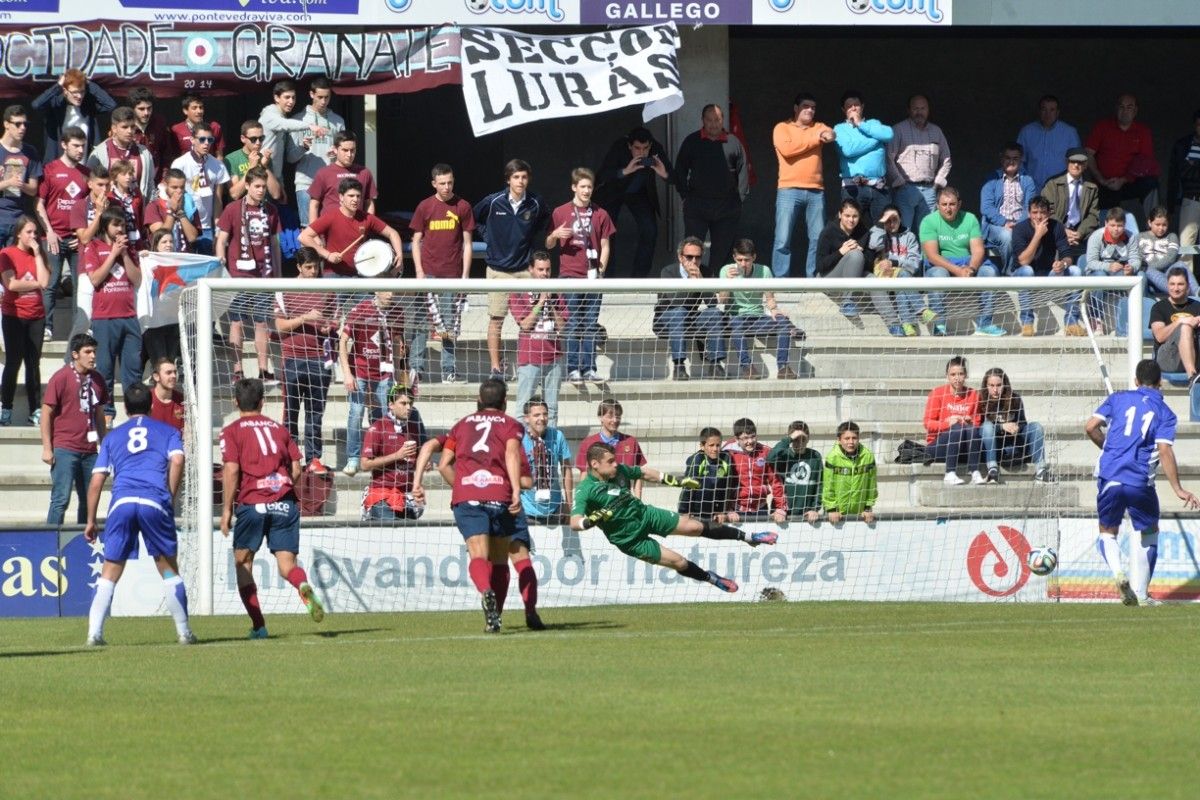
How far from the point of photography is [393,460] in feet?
51.8

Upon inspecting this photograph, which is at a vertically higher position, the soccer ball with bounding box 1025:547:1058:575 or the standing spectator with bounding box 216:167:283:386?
the standing spectator with bounding box 216:167:283:386

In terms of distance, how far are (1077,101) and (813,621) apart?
1261cm

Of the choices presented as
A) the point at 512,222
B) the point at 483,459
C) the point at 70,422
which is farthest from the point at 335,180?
the point at 483,459

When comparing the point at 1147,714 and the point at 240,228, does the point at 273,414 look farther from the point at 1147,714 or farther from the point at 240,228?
the point at 1147,714

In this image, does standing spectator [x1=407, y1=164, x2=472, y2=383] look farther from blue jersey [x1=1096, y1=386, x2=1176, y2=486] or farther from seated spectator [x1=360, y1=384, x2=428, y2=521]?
blue jersey [x1=1096, y1=386, x2=1176, y2=486]

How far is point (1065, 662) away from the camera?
10203 mm

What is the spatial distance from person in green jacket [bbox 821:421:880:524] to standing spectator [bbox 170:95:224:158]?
695cm

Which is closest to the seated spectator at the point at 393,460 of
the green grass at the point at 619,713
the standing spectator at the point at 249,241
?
the standing spectator at the point at 249,241

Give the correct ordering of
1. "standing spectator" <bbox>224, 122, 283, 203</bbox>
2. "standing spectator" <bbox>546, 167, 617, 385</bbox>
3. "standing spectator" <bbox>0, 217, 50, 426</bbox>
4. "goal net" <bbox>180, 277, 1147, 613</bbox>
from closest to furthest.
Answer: "goal net" <bbox>180, 277, 1147, 613</bbox> → "standing spectator" <bbox>0, 217, 50, 426</bbox> → "standing spectator" <bbox>224, 122, 283, 203</bbox> → "standing spectator" <bbox>546, 167, 617, 385</bbox>

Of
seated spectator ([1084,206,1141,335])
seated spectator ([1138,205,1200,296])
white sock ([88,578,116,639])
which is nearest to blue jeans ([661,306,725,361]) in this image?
seated spectator ([1084,206,1141,335])

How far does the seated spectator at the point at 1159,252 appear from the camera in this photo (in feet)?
63.8

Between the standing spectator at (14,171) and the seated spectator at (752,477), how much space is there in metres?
7.23

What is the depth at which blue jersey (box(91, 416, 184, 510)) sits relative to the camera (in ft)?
39.2

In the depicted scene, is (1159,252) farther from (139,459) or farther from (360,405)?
(139,459)
